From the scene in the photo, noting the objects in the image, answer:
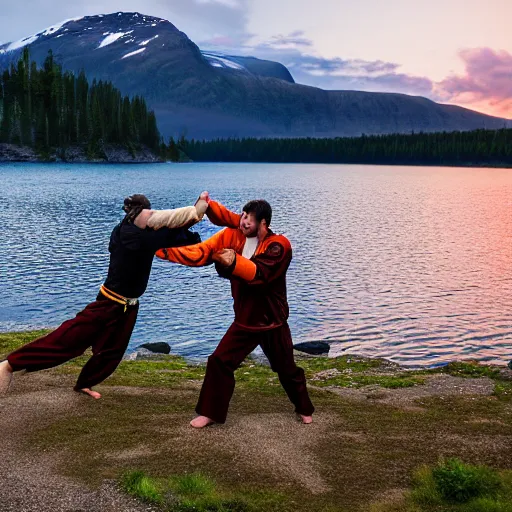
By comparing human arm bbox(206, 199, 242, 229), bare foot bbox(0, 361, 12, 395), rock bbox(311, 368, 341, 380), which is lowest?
rock bbox(311, 368, 341, 380)

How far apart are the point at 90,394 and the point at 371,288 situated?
26083 millimetres

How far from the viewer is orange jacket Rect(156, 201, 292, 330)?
8.53 m

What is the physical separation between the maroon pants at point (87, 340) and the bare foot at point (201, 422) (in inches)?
64.6

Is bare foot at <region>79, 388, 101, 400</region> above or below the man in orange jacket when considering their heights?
below

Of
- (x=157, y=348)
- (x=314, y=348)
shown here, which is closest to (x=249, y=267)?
(x=157, y=348)

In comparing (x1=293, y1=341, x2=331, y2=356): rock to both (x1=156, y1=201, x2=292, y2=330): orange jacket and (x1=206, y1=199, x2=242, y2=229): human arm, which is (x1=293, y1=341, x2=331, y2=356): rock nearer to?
(x1=156, y1=201, x2=292, y2=330): orange jacket

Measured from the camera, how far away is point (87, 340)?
32.0ft

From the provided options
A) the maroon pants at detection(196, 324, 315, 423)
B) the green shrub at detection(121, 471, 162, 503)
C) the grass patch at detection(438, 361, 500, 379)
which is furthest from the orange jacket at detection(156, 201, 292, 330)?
the grass patch at detection(438, 361, 500, 379)

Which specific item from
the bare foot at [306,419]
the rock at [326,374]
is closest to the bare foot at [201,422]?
the bare foot at [306,419]

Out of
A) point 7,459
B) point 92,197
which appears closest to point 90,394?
point 7,459

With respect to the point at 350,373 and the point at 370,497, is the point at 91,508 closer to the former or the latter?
the point at 370,497

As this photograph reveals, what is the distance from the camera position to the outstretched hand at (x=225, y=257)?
827cm

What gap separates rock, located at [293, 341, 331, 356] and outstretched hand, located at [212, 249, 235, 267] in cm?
1295

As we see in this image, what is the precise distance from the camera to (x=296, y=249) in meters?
49.4
